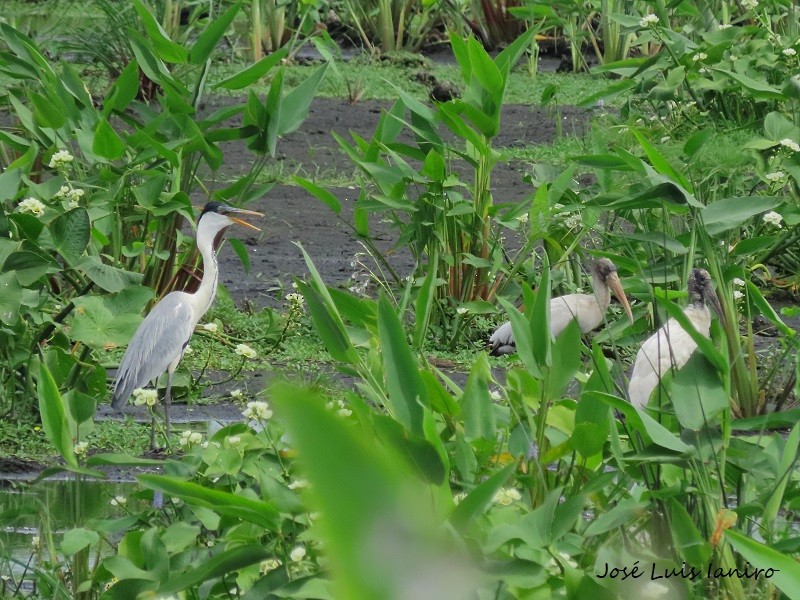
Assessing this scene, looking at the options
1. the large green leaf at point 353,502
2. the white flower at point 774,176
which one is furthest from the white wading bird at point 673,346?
the large green leaf at point 353,502

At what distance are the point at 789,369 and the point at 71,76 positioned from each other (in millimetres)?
2620

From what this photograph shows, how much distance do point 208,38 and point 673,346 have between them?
1.80m

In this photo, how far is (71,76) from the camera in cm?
423

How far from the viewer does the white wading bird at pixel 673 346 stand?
3.19 metres

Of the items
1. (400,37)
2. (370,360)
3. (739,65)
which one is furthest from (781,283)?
(400,37)

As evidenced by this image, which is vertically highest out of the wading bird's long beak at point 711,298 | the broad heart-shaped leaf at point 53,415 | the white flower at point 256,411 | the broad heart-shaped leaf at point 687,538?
the broad heart-shaped leaf at point 53,415

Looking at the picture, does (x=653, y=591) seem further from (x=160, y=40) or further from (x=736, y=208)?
(x=160, y=40)

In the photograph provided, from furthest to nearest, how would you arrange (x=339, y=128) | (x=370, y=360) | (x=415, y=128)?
1. (x=339, y=128)
2. (x=415, y=128)
3. (x=370, y=360)

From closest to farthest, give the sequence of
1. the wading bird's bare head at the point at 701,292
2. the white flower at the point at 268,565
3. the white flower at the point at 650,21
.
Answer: the white flower at the point at 268,565
the wading bird's bare head at the point at 701,292
the white flower at the point at 650,21

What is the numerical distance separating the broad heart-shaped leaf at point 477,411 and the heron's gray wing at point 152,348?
6.42 ft

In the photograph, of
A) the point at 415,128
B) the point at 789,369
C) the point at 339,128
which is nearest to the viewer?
the point at 789,369

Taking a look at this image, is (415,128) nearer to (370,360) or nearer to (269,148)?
(269,148)

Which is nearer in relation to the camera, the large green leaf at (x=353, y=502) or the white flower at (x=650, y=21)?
the large green leaf at (x=353, y=502)

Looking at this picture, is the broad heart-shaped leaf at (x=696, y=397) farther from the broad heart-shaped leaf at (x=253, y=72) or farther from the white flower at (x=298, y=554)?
the broad heart-shaped leaf at (x=253, y=72)
